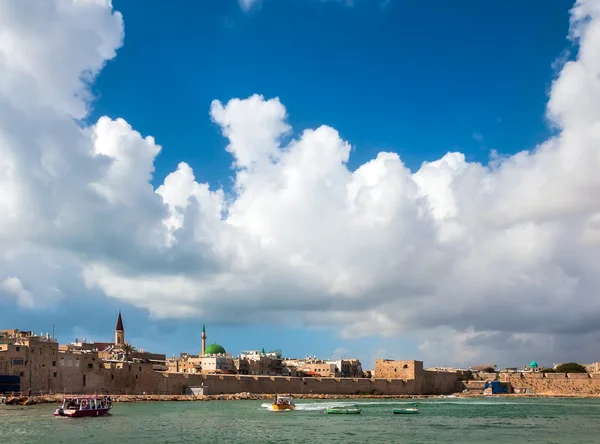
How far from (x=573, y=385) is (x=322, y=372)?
38.7 meters

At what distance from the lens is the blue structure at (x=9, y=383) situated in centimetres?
5741

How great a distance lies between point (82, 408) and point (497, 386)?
76278 millimetres

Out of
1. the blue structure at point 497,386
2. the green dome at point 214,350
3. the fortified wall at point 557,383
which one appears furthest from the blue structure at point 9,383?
the fortified wall at point 557,383

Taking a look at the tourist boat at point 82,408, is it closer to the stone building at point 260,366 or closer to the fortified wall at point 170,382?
the fortified wall at point 170,382

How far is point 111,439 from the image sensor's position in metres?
33.8

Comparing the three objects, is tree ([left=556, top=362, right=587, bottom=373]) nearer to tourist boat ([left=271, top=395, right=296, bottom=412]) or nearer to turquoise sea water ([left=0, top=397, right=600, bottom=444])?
turquoise sea water ([left=0, top=397, right=600, bottom=444])

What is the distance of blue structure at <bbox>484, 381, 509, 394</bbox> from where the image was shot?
105 meters

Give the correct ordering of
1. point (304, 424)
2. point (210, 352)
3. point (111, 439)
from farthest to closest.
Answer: point (210, 352) → point (304, 424) → point (111, 439)

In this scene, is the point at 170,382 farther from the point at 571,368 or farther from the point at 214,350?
the point at 571,368

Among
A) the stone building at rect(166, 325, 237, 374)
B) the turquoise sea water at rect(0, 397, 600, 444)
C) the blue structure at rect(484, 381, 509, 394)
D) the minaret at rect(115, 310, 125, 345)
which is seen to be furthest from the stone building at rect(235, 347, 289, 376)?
the turquoise sea water at rect(0, 397, 600, 444)

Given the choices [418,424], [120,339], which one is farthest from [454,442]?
[120,339]

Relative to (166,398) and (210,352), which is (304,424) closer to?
(166,398)

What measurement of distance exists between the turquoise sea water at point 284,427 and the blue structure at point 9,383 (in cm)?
674

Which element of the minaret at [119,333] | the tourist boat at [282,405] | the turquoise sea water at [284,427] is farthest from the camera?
the minaret at [119,333]
